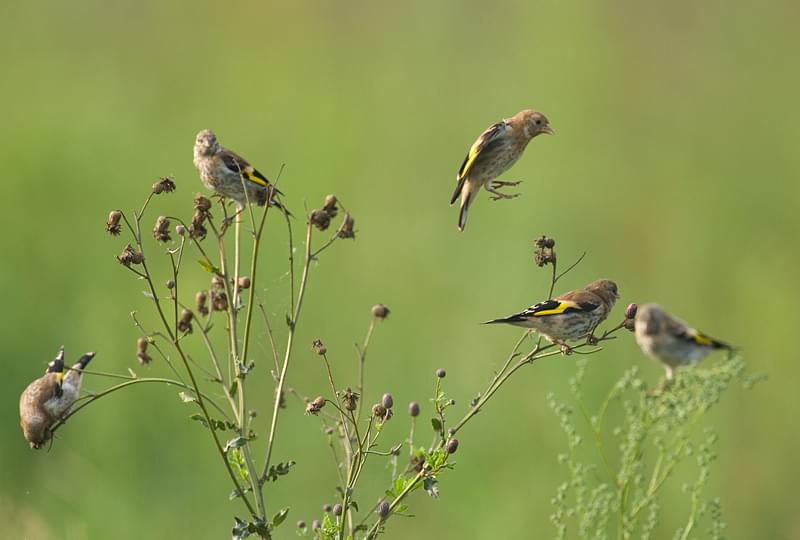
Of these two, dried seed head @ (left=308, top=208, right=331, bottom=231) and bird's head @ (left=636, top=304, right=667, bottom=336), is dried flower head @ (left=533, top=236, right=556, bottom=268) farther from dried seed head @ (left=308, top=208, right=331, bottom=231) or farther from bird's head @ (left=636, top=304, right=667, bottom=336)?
bird's head @ (left=636, top=304, right=667, bottom=336)

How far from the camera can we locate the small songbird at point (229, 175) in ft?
14.3

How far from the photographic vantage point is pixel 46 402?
462cm

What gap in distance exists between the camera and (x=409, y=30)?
45.5 feet

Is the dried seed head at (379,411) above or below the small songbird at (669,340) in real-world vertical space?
above

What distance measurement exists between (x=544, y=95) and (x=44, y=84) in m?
5.93

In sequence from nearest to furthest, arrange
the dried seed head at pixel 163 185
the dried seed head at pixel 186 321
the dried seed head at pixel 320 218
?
1. the dried seed head at pixel 320 218
2. the dried seed head at pixel 186 321
3. the dried seed head at pixel 163 185

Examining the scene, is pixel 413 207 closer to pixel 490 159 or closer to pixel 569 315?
pixel 490 159

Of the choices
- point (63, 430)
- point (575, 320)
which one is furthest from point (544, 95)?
point (575, 320)

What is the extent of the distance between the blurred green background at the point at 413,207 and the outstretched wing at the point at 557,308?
3.52 meters

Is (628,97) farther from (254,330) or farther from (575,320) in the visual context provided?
(575,320)

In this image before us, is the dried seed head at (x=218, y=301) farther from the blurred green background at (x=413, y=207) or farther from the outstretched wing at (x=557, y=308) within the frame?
the blurred green background at (x=413, y=207)

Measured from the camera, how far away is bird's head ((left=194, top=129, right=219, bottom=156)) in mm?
4613

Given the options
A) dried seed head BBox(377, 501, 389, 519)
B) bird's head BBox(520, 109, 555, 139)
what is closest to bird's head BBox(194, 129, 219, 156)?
bird's head BBox(520, 109, 555, 139)

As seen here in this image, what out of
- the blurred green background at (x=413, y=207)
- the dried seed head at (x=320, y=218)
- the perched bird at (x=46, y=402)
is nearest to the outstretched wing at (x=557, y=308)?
the dried seed head at (x=320, y=218)
